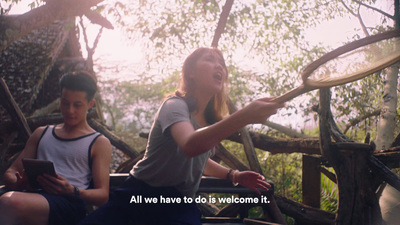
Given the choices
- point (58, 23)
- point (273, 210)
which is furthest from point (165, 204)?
point (58, 23)

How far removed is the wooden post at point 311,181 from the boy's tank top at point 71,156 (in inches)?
88.1

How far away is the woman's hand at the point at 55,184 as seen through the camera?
183 centimetres

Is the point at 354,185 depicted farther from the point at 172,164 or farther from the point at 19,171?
the point at 19,171

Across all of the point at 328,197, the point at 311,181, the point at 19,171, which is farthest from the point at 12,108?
the point at 328,197

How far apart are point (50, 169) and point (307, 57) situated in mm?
6003

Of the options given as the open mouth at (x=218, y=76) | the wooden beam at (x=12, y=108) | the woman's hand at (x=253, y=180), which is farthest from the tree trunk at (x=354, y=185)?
the wooden beam at (x=12, y=108)

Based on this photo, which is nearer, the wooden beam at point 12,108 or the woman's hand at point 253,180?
the woman's hand at point 253,180

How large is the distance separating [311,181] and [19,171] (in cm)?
260

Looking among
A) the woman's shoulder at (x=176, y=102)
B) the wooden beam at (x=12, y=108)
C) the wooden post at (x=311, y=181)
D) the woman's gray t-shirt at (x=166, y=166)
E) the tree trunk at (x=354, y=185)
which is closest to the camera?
the woman's shoulder at (x=176, y=102)

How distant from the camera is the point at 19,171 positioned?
2.12 meters

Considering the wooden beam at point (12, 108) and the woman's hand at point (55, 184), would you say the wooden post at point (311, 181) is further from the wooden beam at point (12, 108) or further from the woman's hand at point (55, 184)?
the wooden beam at point (12, 108)

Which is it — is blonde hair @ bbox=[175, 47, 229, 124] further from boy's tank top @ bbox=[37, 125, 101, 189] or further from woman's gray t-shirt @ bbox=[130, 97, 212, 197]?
boy's tank top @ bbox=[37, 125, 101, 189]

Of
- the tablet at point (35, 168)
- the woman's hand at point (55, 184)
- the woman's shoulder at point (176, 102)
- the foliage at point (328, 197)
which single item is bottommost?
the foliage at point (328, 197)

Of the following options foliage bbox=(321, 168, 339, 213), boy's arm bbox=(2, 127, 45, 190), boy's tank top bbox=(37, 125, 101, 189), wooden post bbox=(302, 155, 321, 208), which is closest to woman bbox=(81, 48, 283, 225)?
boy's tank top bbox=(37, 125, 101, 189)
